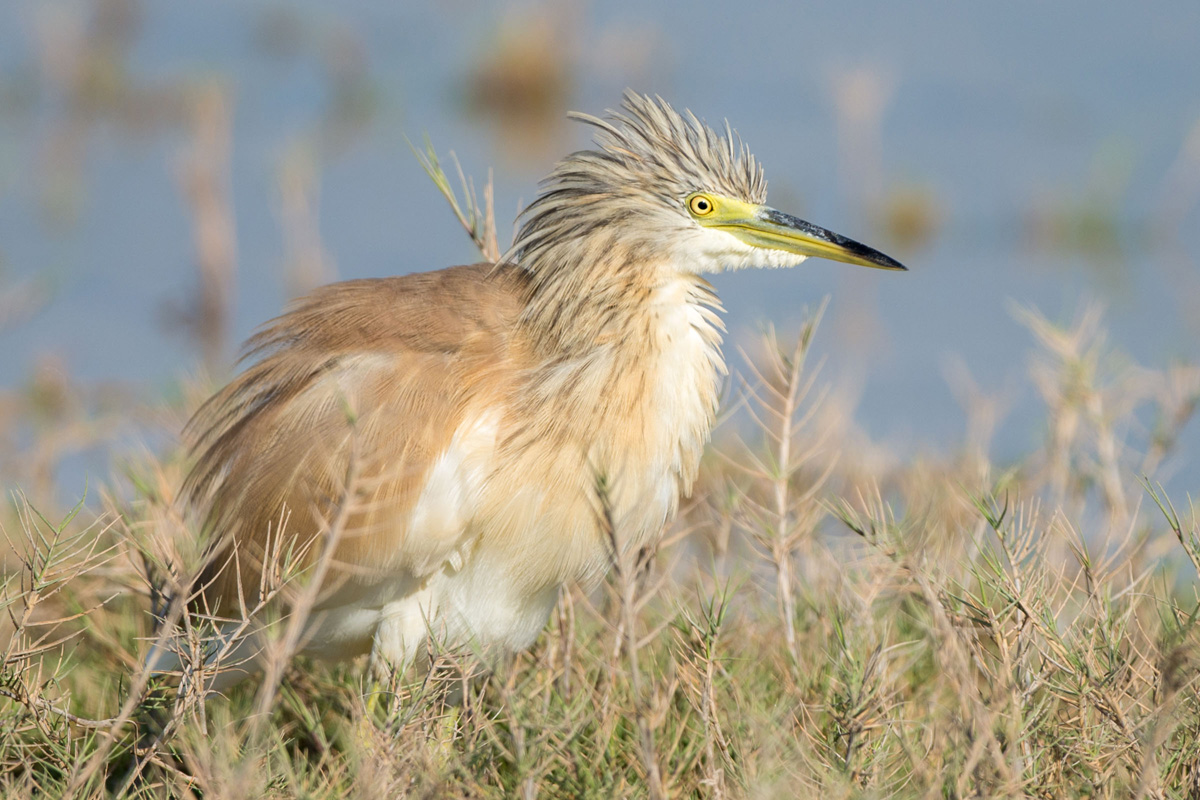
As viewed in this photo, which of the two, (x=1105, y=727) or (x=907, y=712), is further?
(x=907, y=712)

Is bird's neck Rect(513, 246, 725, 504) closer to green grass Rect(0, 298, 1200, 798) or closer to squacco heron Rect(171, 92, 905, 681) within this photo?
squacco heron Rect(171, 92, 905, 681)

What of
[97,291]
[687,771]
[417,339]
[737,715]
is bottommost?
[97,291]

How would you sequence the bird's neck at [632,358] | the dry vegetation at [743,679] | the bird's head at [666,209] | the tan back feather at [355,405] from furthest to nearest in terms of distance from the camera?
the bird's head at [666,209], the bird's neck at [632,358], the tan back feather at [355,405], the dry vegetation at [743,679]

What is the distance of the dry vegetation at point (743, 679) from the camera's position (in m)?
2.28

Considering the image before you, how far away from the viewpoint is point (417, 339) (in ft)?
10.1

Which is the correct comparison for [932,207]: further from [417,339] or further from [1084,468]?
[417,339]

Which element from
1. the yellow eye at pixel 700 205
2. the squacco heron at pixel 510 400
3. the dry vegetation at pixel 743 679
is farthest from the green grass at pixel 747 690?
the yellow eye at pixel 700 205

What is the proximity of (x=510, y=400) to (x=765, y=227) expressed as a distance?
77 cm

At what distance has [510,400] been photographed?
9.88 feet

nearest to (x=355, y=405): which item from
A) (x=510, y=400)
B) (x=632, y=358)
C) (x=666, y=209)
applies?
(x=510, y=400)

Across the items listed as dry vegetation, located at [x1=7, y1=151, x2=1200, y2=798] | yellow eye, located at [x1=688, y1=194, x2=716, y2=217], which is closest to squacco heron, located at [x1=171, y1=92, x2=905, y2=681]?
yellow eye, located at [x1=688, y1=194, x2=716, y2=217]

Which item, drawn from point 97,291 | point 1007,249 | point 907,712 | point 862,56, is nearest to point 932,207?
point 1007,249

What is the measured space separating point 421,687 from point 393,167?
343 inches

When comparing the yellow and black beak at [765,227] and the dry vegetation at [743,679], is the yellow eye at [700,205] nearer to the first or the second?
the yellow and black beak at [765,227]
